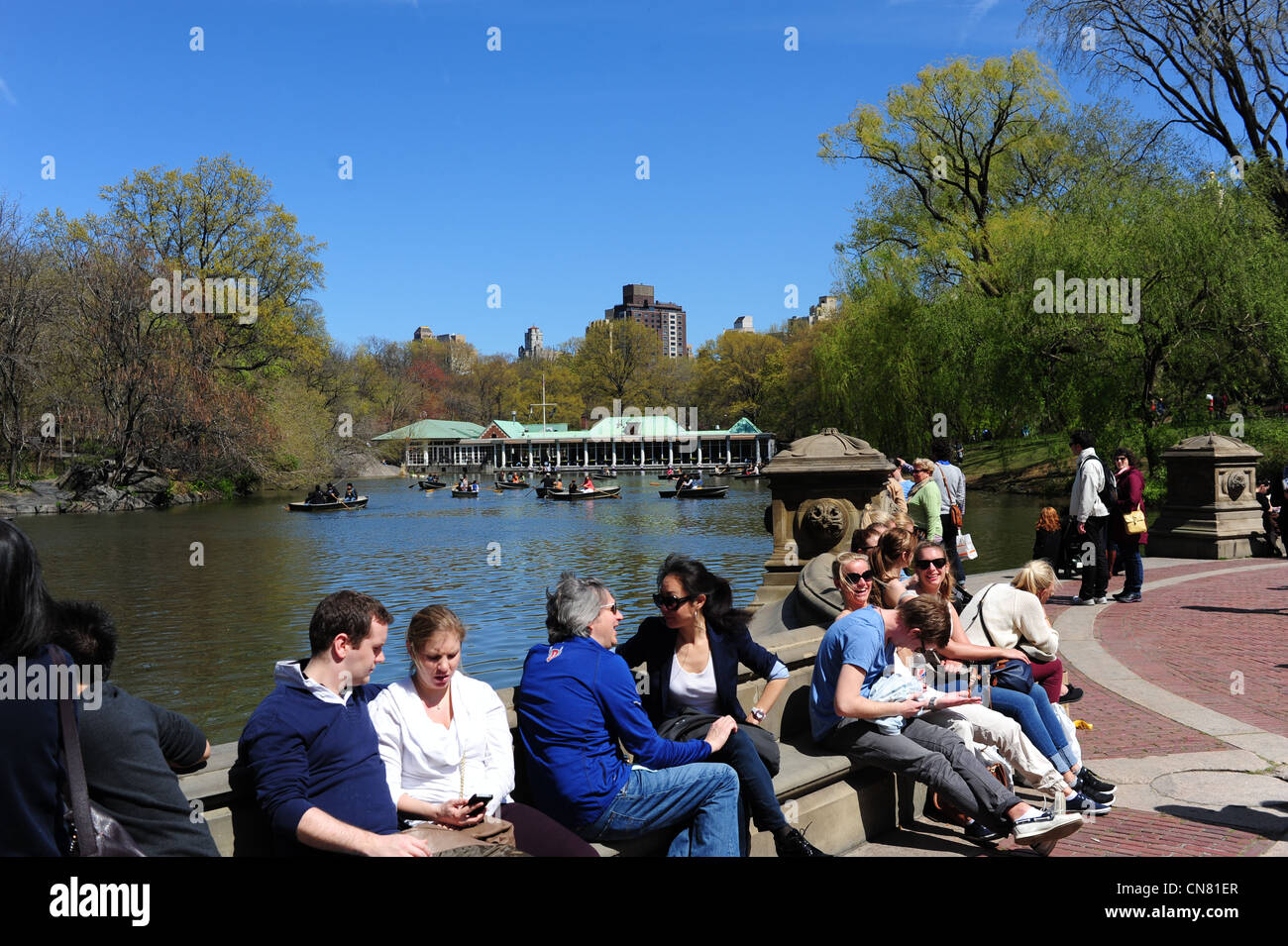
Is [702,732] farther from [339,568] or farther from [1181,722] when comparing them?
[339,568]

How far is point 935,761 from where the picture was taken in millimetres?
4816

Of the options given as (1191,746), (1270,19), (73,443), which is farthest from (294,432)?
(1191,746)

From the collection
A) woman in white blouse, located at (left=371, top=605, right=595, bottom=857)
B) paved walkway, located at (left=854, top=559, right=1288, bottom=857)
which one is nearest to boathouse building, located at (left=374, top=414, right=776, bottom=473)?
paved walkway, located at (left=854, top=559, right=1288, bottom=857)

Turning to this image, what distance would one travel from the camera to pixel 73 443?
48469 mm

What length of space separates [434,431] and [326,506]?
65923 millimetres

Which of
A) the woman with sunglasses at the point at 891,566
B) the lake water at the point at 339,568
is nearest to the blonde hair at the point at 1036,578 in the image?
the woman with sunglasses at the point at 891,566

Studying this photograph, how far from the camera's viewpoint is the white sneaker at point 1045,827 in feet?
14.8

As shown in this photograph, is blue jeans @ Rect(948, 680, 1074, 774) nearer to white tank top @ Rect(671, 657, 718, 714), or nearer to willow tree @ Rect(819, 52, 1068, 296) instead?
white tank top @ Rect(671, 657, 718, 714)

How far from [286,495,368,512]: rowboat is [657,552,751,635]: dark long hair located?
43.8 metres

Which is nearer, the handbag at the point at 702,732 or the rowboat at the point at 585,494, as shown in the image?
the handbag at the point at 702,732

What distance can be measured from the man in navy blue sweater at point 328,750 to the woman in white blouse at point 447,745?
121mm

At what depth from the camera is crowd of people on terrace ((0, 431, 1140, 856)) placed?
2.84 metres

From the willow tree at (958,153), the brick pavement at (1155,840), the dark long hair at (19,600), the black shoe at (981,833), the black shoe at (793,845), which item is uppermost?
the willow tree at (958,153)

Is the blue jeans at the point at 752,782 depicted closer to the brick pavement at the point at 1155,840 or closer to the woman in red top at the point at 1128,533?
the brick pavement at the point at 1155,840
